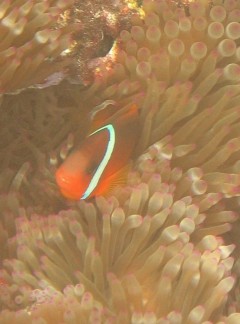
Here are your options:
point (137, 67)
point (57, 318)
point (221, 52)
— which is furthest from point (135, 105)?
point (57, 318)

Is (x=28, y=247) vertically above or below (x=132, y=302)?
above

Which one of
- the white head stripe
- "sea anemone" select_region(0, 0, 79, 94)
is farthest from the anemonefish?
"sea anemone" select_region(0, 0, 79, 94)

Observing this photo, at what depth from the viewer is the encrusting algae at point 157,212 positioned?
1123 mm

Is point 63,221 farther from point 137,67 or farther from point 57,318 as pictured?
point 137,67

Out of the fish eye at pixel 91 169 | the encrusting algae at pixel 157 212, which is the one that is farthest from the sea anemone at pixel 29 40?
the fish eye at pixel 91 169

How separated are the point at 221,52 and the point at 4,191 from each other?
596 mm

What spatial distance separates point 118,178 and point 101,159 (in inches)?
3.2

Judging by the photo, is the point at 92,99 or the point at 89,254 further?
the point at 92,99

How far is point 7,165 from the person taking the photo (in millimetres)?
1371

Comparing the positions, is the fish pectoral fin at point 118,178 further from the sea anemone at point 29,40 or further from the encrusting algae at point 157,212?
the sea anemone at point 29,40

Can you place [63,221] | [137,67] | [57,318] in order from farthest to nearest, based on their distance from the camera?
[137,67]
[63,221]
[57,318]

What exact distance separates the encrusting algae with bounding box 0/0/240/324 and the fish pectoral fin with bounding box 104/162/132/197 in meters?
0.01

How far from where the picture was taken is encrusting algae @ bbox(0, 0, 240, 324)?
44.2 inches

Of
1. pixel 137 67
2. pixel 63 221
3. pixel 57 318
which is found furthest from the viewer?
pixel 137 67
